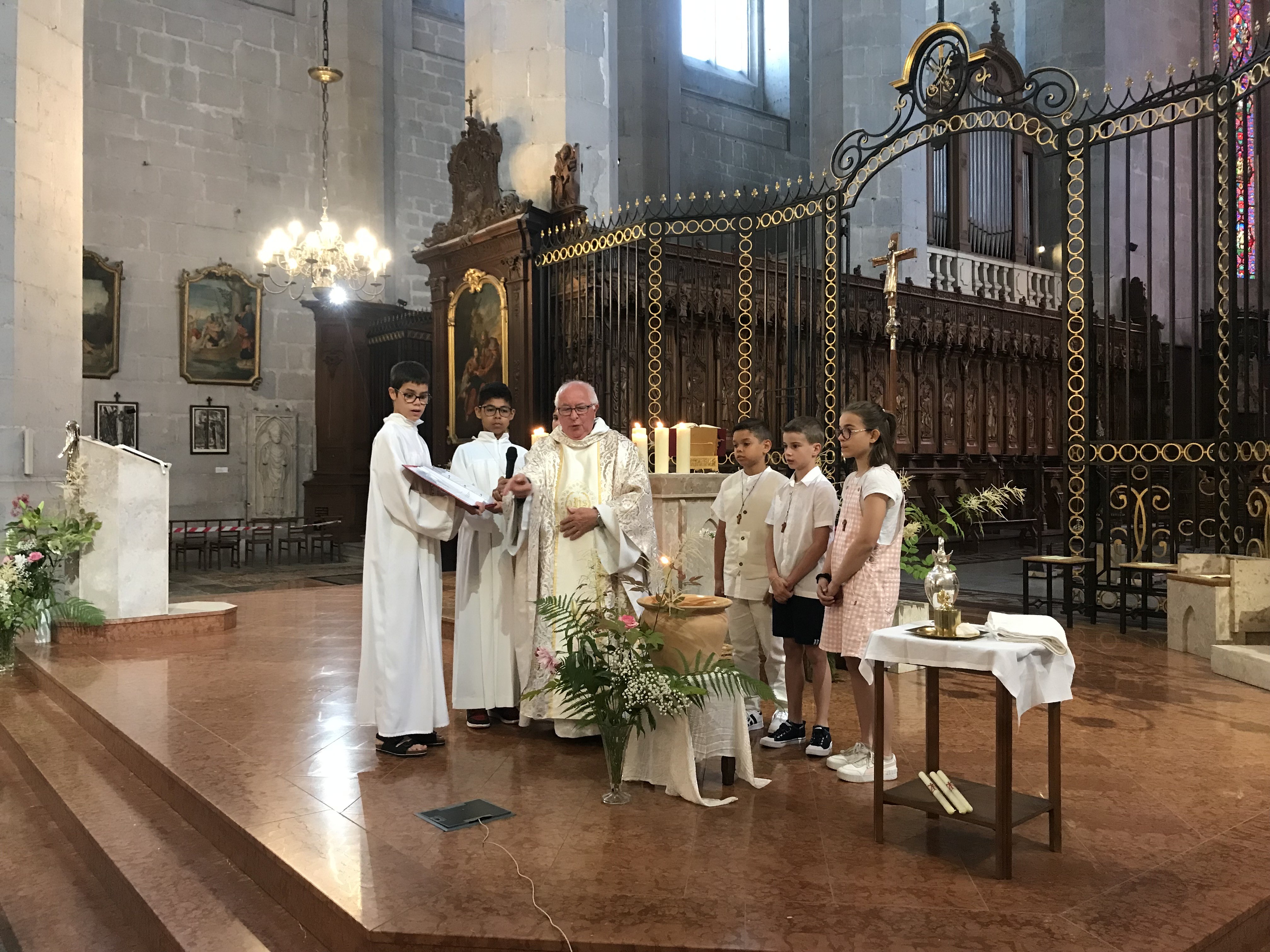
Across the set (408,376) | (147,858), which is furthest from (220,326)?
(147,858)

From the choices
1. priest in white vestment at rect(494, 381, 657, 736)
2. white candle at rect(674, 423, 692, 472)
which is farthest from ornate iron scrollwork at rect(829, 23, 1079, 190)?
priest in white vestment at rect(494, 381, 657, 736)

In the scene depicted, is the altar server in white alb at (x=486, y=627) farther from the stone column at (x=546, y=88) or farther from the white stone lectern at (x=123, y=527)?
the stone column at (x=546, y=88)

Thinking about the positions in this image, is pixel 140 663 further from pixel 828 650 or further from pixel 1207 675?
pixel 1207 675

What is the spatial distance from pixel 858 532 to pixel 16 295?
7.41 m

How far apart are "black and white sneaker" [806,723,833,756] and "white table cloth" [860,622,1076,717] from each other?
112cm

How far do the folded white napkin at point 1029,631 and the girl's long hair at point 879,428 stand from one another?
0.78 m

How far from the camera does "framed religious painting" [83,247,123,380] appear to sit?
16.2 meters

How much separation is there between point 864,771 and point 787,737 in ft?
1.93

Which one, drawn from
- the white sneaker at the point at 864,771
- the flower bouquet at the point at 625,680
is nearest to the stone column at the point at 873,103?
the white sneaker at the point at 864,771

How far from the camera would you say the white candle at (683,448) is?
23.7 feet

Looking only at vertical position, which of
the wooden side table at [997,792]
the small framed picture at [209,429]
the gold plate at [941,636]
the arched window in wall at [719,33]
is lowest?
the wooden side table at [997,792]

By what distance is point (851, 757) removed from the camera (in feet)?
13.9

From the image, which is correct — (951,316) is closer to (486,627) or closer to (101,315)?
(486,627)

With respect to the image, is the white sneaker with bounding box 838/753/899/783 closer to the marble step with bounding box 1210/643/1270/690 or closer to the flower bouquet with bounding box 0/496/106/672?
the marble step with bounding box 1210/643/1270/690
